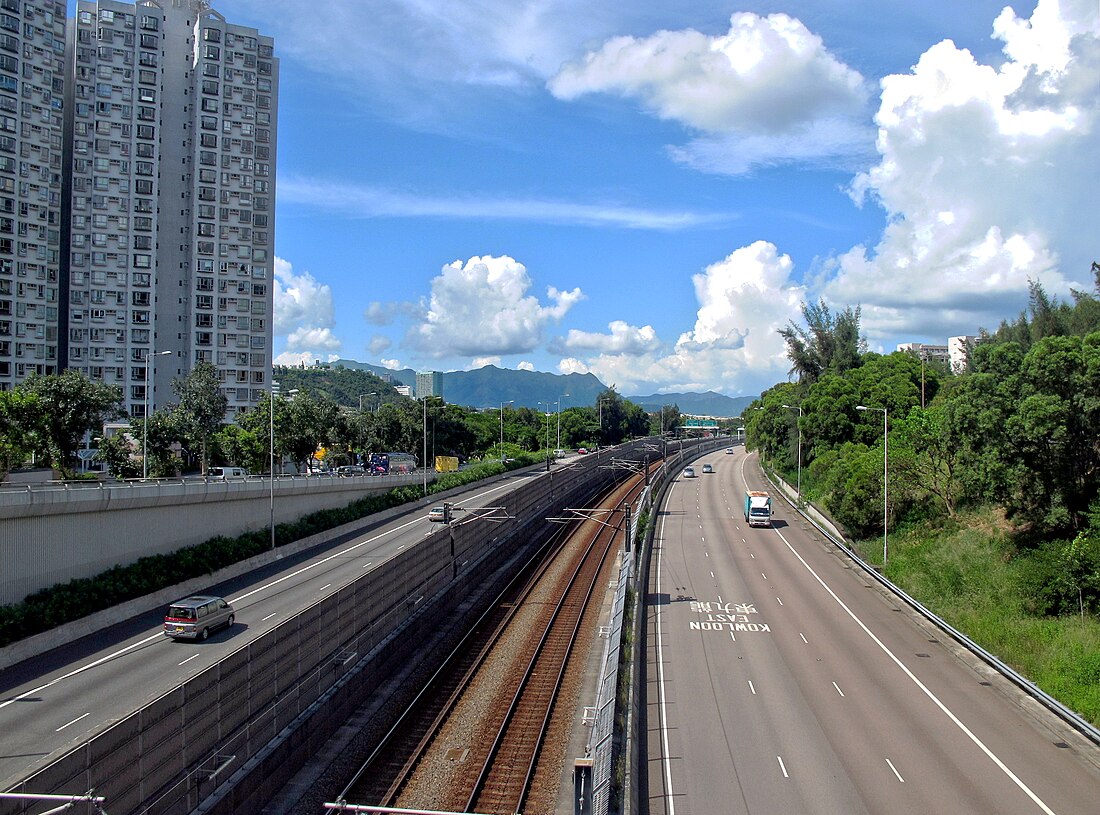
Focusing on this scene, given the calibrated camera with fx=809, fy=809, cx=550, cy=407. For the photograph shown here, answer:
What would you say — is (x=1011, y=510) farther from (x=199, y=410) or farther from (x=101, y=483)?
(x=199, y=410)

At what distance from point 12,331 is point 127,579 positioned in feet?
183

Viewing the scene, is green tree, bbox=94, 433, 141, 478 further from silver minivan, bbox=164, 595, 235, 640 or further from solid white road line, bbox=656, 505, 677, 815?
solid white road line, bbox=656, 505, 677, 815

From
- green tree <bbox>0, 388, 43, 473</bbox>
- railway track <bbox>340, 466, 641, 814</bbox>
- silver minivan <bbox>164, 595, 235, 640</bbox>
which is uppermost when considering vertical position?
green tree <bbox>0, 388, 43, 473</bbox>

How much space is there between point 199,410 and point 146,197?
119 ft

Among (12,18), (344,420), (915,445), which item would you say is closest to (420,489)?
(344,420)

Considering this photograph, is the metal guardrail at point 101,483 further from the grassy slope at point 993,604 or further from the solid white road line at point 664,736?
the grassy slope at point 993,604

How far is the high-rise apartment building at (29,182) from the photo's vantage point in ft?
248

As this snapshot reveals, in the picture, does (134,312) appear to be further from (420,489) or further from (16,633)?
(16,633)

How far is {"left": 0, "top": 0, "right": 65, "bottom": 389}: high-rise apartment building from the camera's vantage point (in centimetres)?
7556

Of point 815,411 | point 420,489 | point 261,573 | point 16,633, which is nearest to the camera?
point 16,633

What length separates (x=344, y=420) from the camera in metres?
75.6

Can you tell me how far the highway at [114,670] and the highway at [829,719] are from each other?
42.2 ft

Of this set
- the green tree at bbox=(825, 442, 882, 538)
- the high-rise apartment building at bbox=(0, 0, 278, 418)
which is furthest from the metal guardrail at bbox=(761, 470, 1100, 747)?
the high-rise apartment building at bbox=(0, 0, 278, 418)

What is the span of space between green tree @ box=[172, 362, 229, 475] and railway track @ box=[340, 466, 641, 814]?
30.0 meters
